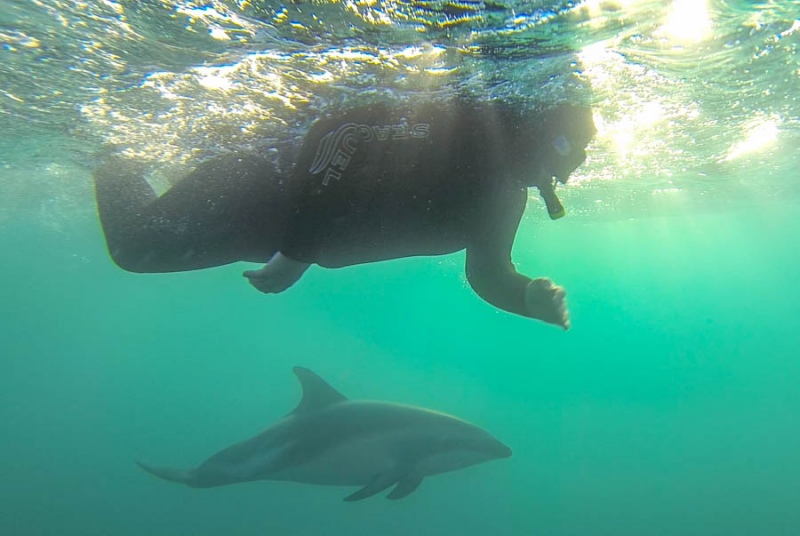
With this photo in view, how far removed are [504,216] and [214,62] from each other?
12.3 ft

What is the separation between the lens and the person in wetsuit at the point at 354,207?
3762 millimetres

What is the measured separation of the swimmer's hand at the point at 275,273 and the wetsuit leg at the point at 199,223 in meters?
0.11

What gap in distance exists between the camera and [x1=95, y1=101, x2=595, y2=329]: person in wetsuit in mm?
3762

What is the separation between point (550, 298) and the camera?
3777mm

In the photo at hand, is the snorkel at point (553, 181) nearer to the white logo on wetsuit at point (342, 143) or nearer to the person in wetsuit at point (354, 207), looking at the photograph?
the person in wetsuit at point (354, 207)

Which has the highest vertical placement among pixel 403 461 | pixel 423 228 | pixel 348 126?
pixel 348 126

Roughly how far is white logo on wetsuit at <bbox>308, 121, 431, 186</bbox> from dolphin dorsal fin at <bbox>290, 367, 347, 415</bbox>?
22.3 ft

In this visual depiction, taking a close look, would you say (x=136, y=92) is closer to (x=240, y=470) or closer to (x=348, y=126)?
(x=348, y=126)

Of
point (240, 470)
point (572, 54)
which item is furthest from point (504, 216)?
point (240, 470)

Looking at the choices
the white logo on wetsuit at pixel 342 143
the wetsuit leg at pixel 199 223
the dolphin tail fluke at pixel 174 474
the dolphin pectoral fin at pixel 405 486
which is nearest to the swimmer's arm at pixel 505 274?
the white logo on wetsuit at pixel 342 143

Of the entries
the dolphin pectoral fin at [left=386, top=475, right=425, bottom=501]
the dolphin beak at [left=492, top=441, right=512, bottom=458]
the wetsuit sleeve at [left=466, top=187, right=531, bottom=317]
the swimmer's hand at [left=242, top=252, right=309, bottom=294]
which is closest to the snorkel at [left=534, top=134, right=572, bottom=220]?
the wetsuit sleeve at [left=466, top=187, right=531, bottom=317]

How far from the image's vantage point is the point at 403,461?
9633 mm

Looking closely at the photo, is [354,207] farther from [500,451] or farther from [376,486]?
[500,451]

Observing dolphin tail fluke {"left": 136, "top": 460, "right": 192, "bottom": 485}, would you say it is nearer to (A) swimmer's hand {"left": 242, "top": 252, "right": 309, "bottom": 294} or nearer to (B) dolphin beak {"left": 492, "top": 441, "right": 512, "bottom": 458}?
(B) dolphin beak {"left": 492, "top": 441, "right": 512, "bottom": 458}
